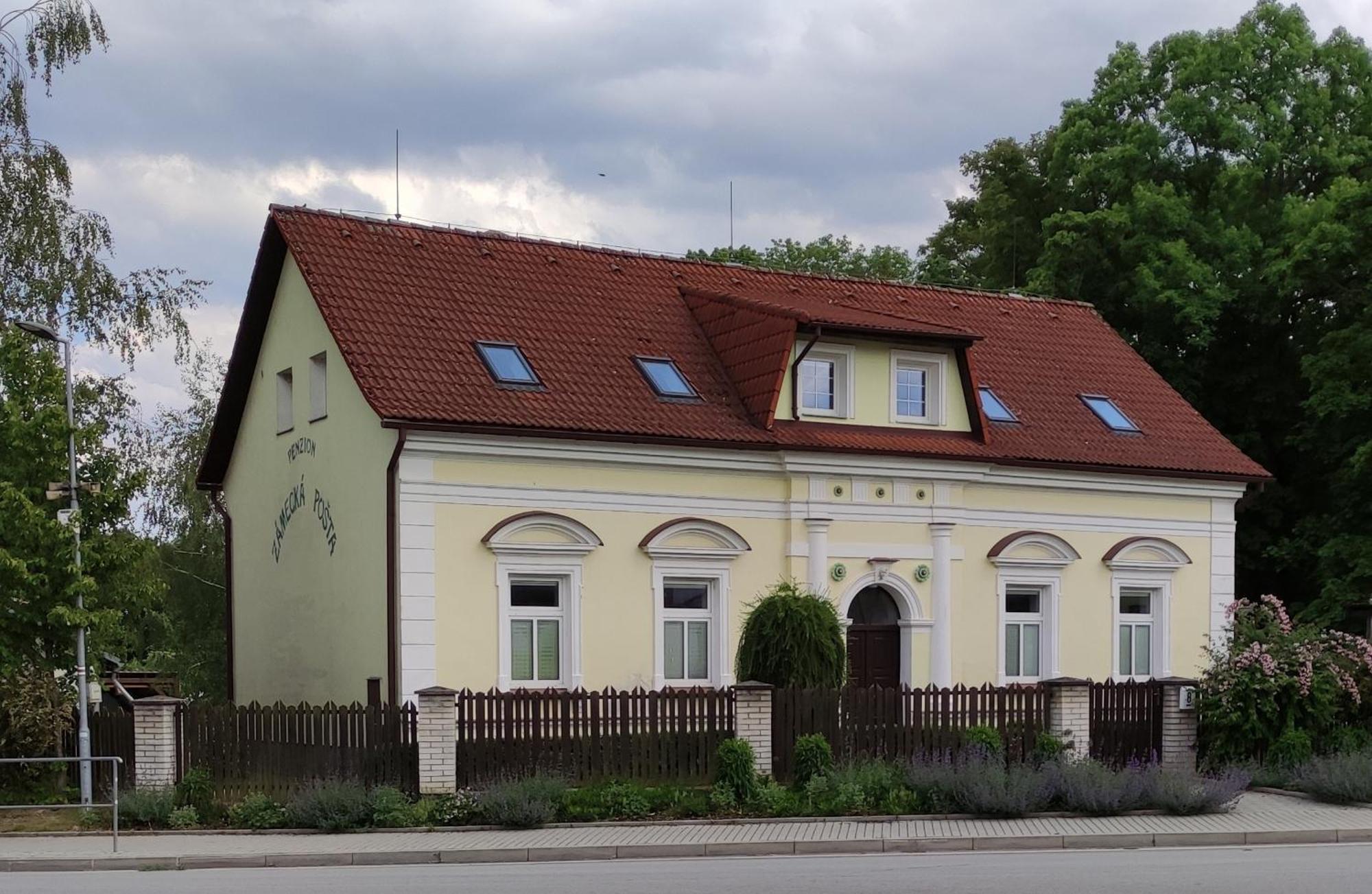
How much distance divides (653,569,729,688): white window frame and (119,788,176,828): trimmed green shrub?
7.61 metres

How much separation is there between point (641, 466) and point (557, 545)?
66.9 inches

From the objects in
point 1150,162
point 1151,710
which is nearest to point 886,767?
point 1151,710

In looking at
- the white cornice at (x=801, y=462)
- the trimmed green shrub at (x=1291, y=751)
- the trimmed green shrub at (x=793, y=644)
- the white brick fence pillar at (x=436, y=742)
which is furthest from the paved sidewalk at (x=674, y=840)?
the white cornice at (x=801, y=462)

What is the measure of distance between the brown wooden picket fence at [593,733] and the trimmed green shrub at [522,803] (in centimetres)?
95

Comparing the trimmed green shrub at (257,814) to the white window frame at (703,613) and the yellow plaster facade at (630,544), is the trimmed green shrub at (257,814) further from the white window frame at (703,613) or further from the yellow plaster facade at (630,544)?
the white window frame at (703,613)

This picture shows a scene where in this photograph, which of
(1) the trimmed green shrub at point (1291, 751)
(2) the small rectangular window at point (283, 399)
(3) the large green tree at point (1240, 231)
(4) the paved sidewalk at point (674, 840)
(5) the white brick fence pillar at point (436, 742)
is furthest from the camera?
(3) the large green tree at point (1240, 231)

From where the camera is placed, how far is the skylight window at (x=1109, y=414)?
30156mm

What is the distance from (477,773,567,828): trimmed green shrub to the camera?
62.6 feet

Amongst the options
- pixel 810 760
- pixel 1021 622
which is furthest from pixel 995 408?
pixel 810 760

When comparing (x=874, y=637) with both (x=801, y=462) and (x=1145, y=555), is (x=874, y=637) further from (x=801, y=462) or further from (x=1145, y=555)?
(x=1145, y=555)

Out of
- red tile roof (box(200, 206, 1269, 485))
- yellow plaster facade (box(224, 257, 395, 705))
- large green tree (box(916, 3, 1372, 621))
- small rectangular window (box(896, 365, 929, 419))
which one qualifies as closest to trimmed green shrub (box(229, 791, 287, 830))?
yellow plaster facade (box(224, 257, 395, 705))

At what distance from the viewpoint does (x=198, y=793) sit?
66.3ft

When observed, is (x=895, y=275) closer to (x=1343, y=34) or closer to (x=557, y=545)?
(x=1343, y=34)

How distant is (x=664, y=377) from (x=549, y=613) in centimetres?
417
